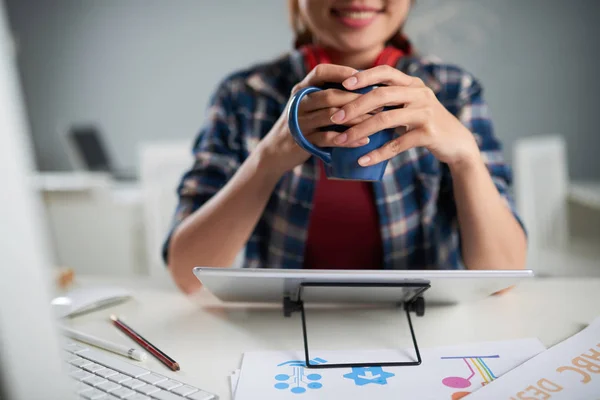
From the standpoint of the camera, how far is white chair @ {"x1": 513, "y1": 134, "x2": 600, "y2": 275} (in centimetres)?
152

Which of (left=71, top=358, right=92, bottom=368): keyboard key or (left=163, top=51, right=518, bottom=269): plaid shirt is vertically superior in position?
(left=163, top=51, right=518, bottom=269): plaid shirt

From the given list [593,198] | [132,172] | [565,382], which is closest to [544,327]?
[565,382]

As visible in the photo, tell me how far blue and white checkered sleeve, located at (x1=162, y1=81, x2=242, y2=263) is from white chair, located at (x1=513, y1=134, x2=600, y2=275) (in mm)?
1047

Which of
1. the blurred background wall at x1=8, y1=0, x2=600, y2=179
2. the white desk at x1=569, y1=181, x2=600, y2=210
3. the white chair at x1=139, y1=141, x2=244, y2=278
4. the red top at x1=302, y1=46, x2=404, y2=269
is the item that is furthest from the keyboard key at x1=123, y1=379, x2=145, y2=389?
the blurred background wall at x1=8, y1=0, x2=600, y2=179

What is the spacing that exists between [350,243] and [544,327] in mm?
259

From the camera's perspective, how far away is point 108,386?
389mm

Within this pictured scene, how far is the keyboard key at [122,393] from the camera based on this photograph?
14.8 inches

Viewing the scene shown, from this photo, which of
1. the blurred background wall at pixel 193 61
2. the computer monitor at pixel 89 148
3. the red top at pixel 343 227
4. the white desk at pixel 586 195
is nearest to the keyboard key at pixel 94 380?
the red top at pixel 343 227

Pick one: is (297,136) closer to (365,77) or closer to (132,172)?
(365,77)

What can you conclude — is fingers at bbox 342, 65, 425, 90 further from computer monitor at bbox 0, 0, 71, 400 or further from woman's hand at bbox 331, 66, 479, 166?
computer monitor at bbox 0, 0, 71, 400

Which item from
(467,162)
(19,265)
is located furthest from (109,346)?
(467,162)

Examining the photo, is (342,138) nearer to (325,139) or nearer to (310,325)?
(325,139)

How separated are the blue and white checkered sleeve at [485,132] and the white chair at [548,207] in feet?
2.89

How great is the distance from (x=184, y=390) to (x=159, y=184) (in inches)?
31.2
